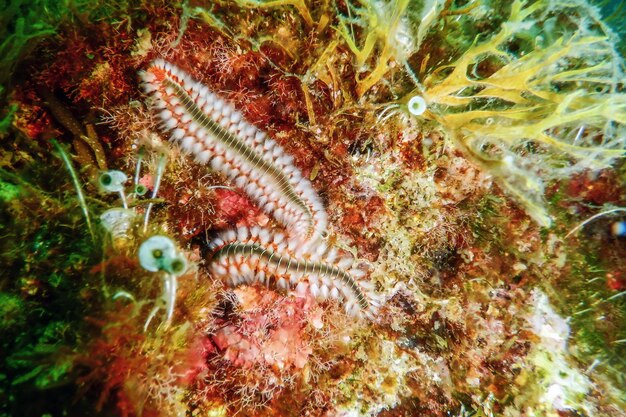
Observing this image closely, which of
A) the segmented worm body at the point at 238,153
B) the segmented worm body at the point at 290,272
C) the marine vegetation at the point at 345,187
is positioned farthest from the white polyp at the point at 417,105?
the segmented worm body at the point at 290,272

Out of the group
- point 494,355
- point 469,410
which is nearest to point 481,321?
point 494,355

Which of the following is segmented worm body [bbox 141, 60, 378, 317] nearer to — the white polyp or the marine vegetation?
the marine vegetation

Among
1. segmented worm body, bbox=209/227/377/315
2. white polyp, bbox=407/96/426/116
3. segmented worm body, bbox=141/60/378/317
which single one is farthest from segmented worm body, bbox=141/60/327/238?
white polyp, bbox=407/96/426/116

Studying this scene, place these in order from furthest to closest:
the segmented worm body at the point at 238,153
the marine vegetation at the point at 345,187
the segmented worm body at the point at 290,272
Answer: the segmented worm body at the point at 238,153 < the segmented worm body at the point at 290,272 < the marine vegetation at the point at 345,187

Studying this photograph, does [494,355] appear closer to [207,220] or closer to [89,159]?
[207,220]

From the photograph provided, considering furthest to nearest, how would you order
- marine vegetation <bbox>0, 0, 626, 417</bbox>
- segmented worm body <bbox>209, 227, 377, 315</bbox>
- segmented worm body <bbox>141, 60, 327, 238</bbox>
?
Result: segmented worm body <bbox>141, 60, 327, 238</bbox> → segmented worm body <bbox>209, 227, 377, 315</bbox> → marine vegetation <bbox>0, 0, 626, 417</bbox>

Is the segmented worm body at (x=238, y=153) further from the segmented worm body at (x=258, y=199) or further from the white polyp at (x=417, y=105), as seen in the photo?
the white polyp at (x=417, y=105)

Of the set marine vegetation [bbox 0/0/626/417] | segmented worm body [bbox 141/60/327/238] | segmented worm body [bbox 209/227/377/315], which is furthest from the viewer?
segmented worm body [bbox 141/60/327/238]
